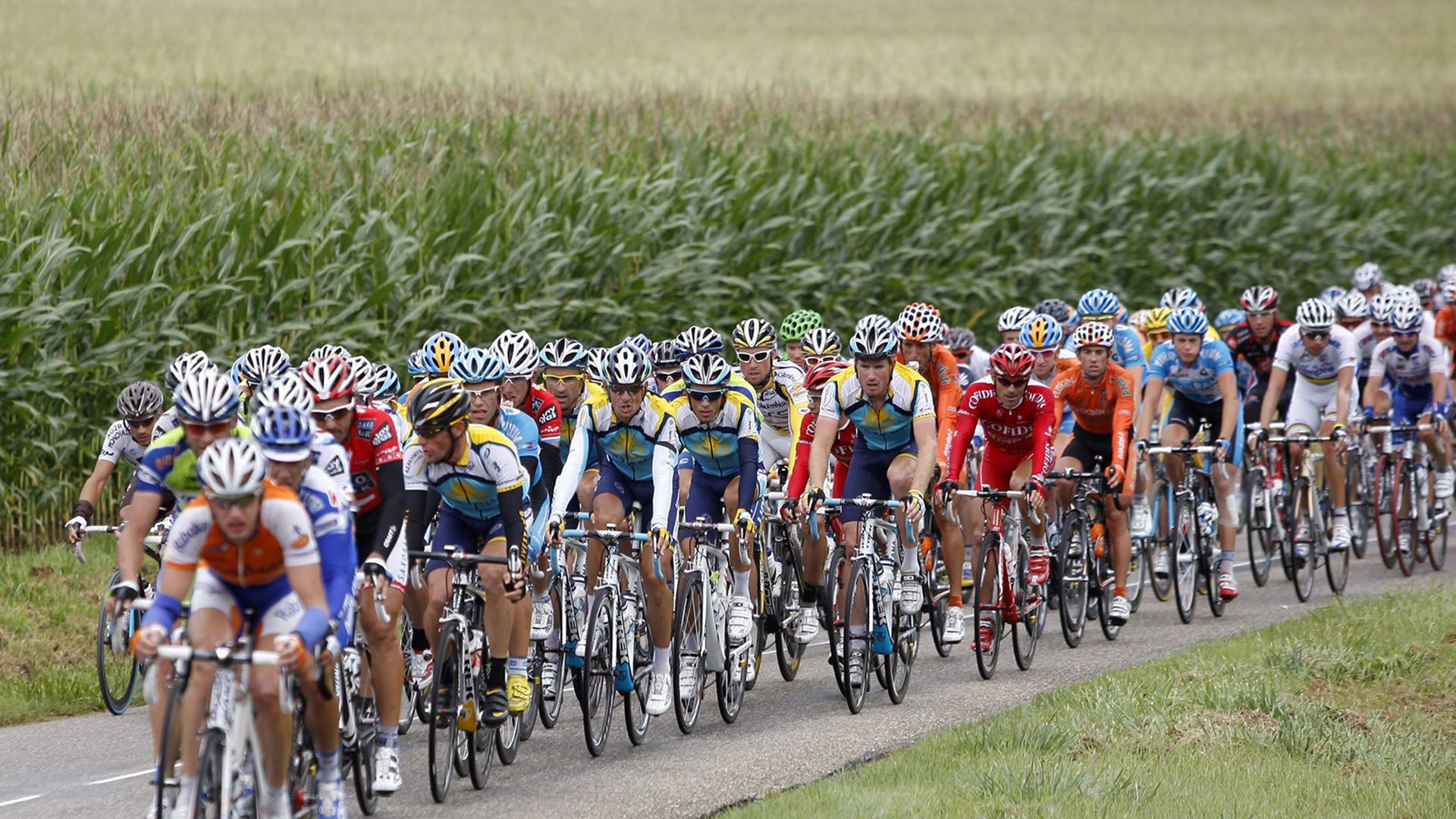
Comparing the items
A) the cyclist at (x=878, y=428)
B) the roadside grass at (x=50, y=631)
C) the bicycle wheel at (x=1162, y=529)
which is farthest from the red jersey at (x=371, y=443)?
the bicycle wheel at (x=1162, y=529)

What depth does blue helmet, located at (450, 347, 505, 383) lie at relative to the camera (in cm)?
936

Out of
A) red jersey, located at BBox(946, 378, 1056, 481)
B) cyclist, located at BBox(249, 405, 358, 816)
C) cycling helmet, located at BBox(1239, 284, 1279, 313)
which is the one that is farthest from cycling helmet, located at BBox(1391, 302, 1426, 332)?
cyclist, located at BBox(249, 405, 358, 816)

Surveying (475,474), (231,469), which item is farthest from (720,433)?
(231,469)

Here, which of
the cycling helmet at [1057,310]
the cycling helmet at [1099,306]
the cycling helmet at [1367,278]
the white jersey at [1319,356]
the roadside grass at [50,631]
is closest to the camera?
the roadside grass at [50,631]

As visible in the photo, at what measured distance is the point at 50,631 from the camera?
11969mm

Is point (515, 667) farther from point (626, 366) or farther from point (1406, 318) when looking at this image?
point (1406, 318)

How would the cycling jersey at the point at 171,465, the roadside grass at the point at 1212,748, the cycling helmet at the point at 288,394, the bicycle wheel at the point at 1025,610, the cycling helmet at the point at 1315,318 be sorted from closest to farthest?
the cycling helmet at the point at 288,394, the cycling jersey at the point at 171,465, the roadside grass at the point at 1212,748, the bicycle wheel at the point at 1025,610, the cycling helmet at the point at 1315,318

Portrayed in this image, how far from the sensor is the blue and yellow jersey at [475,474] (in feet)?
28.2

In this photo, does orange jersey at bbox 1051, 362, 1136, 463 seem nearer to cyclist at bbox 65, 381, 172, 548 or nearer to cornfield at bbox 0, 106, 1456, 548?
cyclist at bbox 65, 381, 172, 548

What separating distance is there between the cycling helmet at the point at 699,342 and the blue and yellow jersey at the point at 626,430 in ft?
A: 1.55

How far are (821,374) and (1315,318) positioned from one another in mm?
4743

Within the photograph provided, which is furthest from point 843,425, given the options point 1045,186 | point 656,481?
point 1045,186

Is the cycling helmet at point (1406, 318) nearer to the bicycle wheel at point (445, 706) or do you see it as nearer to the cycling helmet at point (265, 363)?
the cycling helmet at point (265, 363)

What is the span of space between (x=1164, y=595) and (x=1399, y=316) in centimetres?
362
